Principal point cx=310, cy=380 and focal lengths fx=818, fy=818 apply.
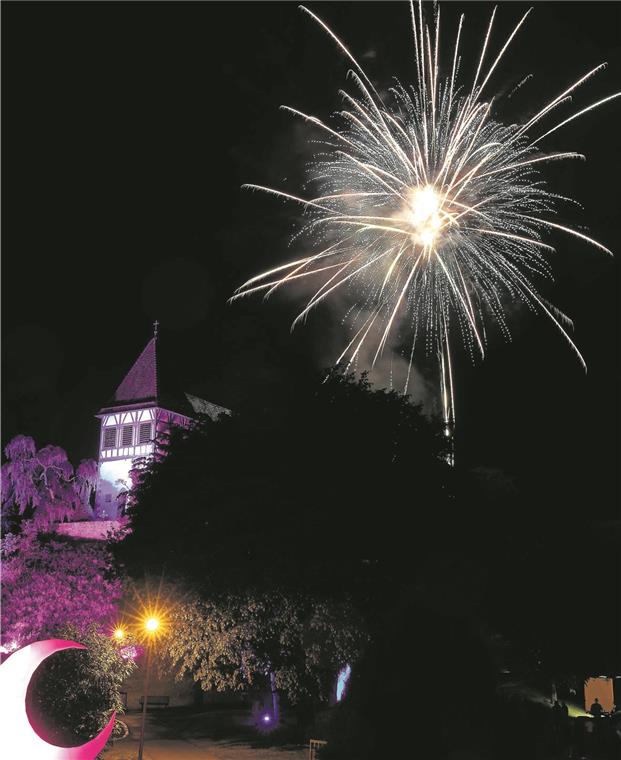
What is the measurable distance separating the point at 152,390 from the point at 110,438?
3985mm

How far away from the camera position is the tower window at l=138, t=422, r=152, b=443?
49781 mm

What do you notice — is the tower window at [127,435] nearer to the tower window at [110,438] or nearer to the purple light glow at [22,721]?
the tower window at [110,438]

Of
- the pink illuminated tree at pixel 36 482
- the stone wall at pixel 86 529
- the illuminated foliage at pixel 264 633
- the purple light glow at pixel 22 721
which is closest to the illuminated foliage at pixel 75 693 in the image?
the purple light glow at pixel 22 721

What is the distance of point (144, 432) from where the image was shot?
50062 millimetres

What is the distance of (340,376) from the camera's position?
82.2ft

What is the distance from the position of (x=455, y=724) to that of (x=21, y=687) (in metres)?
7.93

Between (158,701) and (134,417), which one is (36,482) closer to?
(134,417)

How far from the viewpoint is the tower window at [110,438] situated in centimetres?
5075

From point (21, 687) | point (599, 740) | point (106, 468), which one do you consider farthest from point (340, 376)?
point (106, 468)

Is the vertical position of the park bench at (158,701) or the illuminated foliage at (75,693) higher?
the illuminated foliage at (75,693)

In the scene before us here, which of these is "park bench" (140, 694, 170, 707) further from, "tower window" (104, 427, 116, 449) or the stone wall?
"tower window" (104, 427, 116, 449)

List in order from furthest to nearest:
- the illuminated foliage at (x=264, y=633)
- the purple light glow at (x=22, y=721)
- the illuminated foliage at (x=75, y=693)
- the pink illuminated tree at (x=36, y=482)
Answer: the pink illuminated tree at (x=36, y=482)
the illuminated foliage at (x=264, y=633)
the illuminated foliage at (x=75, y=693)
the purple light glow at (x=22, y=721)

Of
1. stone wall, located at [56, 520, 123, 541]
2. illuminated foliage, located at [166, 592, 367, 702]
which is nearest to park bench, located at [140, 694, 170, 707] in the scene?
illuminated foliage, located at [166, 592, 367, 702]

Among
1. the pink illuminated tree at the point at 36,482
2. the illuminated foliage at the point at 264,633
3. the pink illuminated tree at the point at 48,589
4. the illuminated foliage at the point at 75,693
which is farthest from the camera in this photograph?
the pink illuminated tree at the point at 36,482
